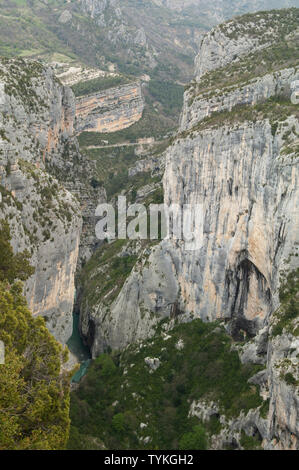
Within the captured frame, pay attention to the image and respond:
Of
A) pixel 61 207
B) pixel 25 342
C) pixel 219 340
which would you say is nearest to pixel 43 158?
pixel 61 207

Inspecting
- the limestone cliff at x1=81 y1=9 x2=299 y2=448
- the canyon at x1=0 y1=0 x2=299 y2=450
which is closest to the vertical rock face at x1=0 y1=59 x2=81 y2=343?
the canyon at x1=0 y1=0 x2=299 y2=450

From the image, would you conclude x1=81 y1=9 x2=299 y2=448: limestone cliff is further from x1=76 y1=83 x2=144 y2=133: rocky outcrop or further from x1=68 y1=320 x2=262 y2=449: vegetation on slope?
x1=76 y1=83 x2=144 y2=133: rocky outcrop

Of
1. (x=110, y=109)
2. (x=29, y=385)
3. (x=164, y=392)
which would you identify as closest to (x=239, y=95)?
(x=164, y=392)

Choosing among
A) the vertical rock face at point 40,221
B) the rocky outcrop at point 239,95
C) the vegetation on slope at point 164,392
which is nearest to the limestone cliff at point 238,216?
the rocky outcrop at point 239,95

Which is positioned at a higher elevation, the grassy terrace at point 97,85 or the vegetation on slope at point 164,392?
the grassy terrace at point 97,85

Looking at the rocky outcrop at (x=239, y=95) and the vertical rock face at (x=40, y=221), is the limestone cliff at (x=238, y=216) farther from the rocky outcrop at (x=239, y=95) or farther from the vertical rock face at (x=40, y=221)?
the vertical rock face at (x=40, y=221)

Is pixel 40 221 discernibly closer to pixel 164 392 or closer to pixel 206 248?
pixel 206 248
